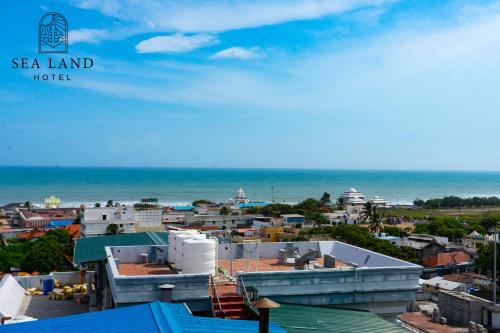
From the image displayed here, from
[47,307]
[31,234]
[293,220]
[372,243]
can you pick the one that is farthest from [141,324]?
[293,220]

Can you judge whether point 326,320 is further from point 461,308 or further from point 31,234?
point 31,234

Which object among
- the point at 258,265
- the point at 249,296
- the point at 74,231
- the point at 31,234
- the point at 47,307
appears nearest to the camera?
the point at 249,296

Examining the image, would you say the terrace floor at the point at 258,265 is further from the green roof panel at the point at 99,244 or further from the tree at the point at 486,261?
the tree at the point at 486,261

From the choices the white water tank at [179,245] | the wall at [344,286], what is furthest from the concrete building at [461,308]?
the white water tank at [179,245]

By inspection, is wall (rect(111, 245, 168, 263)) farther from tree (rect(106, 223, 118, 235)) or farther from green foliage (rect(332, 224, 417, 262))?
tree (rect(106, 223, 118, 235))

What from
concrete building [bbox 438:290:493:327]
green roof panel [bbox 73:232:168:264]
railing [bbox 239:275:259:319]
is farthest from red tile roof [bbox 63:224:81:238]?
railing [bbox 239:275:259:319]

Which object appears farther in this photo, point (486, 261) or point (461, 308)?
point (486, 261)
